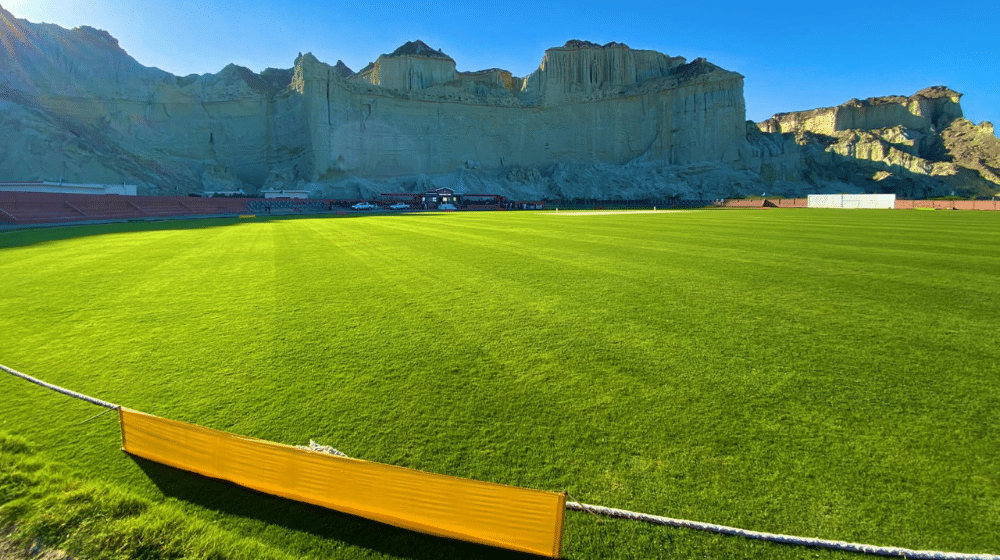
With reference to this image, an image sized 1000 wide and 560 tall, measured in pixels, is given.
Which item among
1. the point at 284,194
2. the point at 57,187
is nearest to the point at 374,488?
the point at 57,187

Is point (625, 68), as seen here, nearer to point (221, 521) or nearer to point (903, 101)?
point (903, 101)

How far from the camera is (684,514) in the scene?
194 centimetres

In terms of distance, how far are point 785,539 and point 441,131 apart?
2801 inches

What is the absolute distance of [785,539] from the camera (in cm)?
176

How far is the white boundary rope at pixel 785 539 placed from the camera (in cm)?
164

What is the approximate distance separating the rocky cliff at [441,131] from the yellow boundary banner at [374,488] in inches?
2366

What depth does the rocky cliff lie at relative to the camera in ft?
171

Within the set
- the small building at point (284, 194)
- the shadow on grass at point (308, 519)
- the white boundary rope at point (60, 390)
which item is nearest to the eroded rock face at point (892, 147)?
the small building at point (284, 194)

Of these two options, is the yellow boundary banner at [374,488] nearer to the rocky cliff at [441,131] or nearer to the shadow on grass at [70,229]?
the shadow on grass at [70,229]

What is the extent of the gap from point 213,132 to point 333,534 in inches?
2859

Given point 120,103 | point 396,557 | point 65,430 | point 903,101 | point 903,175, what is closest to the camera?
point 396,557

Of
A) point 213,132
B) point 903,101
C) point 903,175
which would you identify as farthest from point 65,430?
point 903,101

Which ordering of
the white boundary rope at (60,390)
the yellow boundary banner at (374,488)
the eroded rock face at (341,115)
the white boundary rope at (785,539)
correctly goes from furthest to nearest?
the eroded rock face at (341,115) → the white boundary rope at (60,390) → the yellow boundary banner at (374,488) → the white boundary rope at (785,539)

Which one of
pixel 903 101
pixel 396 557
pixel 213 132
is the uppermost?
pixel 903 101
